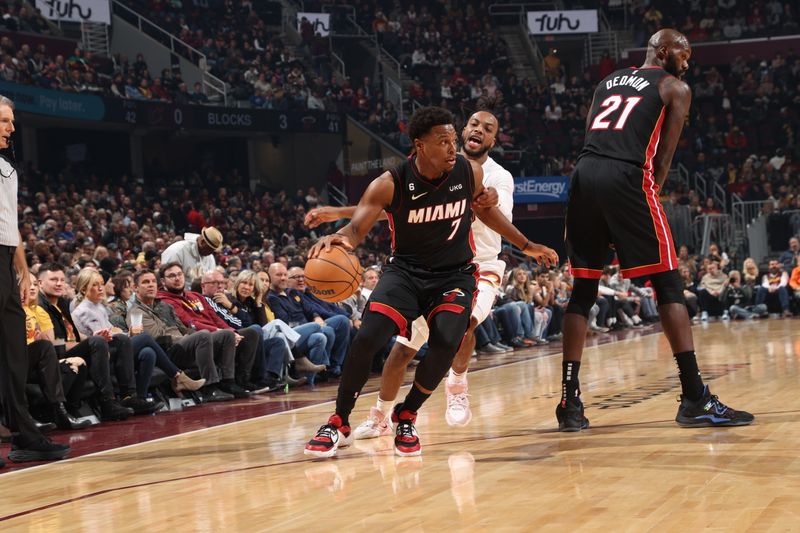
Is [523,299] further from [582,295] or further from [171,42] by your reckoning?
[171,42]

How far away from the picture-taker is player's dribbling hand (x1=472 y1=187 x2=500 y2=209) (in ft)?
17.6

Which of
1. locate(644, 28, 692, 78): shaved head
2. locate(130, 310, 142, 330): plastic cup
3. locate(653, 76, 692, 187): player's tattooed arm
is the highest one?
locate(644, 28, 692, 78): shaved head

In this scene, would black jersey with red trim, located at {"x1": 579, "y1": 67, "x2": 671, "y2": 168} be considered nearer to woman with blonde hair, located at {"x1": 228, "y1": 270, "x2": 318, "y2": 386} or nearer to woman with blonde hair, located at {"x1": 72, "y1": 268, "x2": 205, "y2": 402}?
woman with blonde hair, located at {"x1": 72, "y1": 268, "x2": 205, "y2": 402}

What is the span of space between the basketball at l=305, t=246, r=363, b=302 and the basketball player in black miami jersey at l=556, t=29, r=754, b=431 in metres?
1.27

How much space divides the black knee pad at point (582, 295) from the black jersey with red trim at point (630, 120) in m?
0.67

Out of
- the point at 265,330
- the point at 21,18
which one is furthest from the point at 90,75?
the point at 265,330

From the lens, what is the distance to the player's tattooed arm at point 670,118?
17.5 ft

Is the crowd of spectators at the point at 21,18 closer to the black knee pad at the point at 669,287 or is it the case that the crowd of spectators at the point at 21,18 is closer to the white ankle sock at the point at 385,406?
the white ankle sock at the point at 385,406

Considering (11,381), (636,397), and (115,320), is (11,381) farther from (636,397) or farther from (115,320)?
(636,397)

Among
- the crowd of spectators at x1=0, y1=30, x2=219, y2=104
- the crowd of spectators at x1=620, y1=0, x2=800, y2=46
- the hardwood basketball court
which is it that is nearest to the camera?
the hardwood basketball court

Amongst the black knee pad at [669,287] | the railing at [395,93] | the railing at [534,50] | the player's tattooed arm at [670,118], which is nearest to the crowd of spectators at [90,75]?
the railing at [395,93]

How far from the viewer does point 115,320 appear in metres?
8.16

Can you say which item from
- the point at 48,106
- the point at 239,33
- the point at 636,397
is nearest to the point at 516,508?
the point at 636,397

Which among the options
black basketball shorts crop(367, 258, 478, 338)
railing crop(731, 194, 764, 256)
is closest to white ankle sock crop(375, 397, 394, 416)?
black basketball shorts crop(367, 258, 478, 338)
